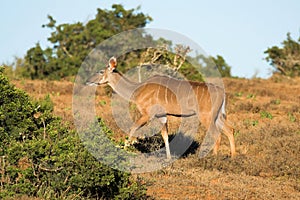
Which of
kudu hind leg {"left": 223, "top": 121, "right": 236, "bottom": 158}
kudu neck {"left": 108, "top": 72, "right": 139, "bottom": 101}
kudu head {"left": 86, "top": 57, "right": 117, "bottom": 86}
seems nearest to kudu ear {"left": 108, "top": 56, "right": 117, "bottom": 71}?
kudu head {"left": 86, "top": 57, "right": 117, "bottom": 86}

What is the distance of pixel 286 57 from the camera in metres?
33.4

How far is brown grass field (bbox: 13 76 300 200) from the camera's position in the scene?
9227 mm

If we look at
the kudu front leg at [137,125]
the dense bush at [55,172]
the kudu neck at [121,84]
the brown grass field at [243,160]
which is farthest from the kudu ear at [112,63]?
the dense bush at [55,172]

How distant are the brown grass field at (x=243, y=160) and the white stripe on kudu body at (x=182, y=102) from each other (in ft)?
2.01

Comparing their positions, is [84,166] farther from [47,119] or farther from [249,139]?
[249,139]

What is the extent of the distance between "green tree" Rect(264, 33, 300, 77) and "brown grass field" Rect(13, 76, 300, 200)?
1222cm

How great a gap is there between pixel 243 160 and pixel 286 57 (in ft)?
74.2

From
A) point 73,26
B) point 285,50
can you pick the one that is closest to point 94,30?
point 73,26

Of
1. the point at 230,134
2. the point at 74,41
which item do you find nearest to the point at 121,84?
the point at 230,134

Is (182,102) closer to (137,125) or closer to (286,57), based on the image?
(137,125)

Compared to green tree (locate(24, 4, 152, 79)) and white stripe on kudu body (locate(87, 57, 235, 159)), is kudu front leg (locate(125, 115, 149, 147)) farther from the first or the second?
green tree (locate(24, 4, 152, 79))

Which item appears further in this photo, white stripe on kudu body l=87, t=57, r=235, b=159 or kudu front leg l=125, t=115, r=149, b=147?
white stripe on kudu body l=87, t=57, r=235, b=159

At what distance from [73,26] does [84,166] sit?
85.1ft

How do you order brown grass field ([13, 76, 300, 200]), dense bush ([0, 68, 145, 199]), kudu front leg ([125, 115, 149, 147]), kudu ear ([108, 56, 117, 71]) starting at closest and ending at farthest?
dense bush ([0, 68, 145, 199])
brown grass field ([13, 76, 300, 200])
kudu front leg ([125, 115, 149, 147])
kudu ear ([108, 56, 117, 71])
